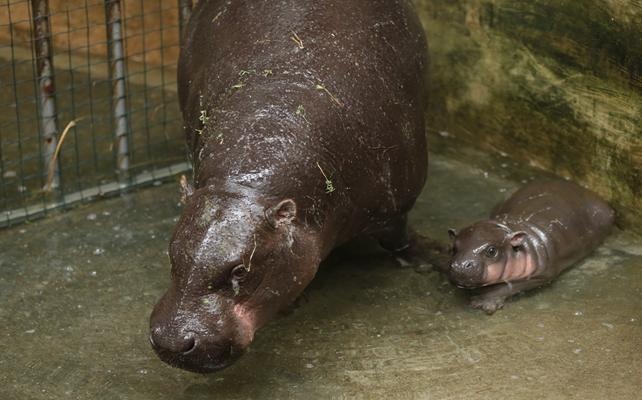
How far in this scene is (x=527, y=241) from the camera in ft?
19.4

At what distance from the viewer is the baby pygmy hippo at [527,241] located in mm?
5746

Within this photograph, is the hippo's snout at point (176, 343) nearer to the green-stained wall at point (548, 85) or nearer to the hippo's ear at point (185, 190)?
the hippo's ear at point (185, 190)

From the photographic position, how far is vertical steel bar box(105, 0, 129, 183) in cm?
686

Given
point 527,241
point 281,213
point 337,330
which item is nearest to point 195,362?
point 281,213

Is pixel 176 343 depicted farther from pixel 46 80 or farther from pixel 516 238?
pixel 46 80

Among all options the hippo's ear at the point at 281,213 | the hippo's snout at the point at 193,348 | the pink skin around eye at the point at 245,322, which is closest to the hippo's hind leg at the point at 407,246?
the hippo's ear at the point at 281,213

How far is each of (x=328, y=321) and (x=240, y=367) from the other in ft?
2.01

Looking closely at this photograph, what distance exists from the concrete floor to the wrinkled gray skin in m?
0.44

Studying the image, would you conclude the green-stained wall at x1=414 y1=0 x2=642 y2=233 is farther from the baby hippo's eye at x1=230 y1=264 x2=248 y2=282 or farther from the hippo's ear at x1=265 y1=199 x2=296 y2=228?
the baby hippo's eye at x1=230 y1=264 x2=248 y2=282

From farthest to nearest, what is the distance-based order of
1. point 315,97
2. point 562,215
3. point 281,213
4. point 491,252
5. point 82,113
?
point 82,113 → point 562,215 → point 491,252 → point 315,97 → point 281,213

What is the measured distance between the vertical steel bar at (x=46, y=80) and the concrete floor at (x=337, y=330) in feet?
1.62

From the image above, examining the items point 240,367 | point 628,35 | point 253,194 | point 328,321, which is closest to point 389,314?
point 328,321

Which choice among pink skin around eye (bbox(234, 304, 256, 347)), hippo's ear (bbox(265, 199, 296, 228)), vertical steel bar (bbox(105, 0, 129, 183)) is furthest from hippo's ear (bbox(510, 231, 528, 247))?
vertical steel bar (bbox(105, 0, 129, 183))

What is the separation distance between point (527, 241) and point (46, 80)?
298 cm
